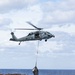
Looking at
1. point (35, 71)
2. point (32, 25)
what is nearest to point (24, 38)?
point (32, 25)

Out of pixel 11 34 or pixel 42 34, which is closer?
pixel 42 34

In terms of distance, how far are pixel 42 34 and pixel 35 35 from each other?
5.89 feet

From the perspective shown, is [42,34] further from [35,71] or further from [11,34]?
[35,71]

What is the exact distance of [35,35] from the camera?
2876 inches

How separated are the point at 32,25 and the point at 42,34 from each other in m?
10.4

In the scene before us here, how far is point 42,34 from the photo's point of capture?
243ft

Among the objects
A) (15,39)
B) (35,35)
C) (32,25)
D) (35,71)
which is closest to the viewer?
(35,71)

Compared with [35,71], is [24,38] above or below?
above

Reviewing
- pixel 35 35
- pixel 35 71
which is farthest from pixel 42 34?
pixel 35 71

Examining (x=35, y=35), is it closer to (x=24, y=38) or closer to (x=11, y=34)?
(x=24, y=38)

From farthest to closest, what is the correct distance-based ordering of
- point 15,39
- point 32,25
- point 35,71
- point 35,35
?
point 15,39 → point 35,35 → point 32,25 → point 35,71

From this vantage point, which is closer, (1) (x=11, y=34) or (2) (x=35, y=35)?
(2) (x=35, y=35)

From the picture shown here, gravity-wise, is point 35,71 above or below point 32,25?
below

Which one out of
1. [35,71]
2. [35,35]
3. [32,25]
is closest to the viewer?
[35,71]
